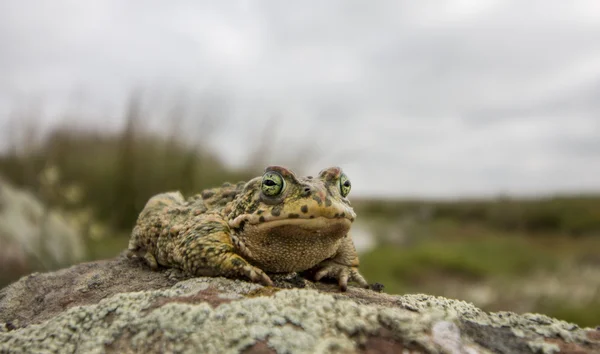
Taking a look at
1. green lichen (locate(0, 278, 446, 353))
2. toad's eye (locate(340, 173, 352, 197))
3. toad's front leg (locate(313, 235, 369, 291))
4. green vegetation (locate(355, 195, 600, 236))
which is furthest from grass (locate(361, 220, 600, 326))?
green vegetation (locate(355, 195, 600, 236))

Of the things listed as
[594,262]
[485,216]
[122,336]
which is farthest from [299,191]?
[485,216]

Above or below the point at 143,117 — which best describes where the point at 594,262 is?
below

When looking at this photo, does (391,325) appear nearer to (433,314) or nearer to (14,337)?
(433,314)

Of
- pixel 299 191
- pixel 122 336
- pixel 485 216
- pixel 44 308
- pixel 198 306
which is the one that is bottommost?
pixel 485 216

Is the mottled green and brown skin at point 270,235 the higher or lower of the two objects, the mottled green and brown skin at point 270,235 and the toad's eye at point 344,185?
the lower

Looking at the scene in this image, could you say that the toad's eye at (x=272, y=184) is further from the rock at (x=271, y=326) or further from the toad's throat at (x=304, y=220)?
the rock at (x=271, y=326)

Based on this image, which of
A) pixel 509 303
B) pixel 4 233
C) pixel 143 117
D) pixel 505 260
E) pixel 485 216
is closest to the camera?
pixel 4 233

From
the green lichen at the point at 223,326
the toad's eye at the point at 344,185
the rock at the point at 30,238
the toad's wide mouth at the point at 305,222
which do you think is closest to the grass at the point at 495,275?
the rock at the point at 30,238
